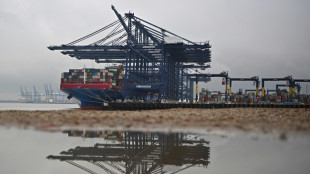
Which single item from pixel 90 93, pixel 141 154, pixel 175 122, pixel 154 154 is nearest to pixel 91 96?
pixel 90 93

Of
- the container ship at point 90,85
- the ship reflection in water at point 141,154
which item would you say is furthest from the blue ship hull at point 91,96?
the ship reflection in water at point 141,154

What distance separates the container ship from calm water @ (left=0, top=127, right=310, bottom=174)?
38069mm

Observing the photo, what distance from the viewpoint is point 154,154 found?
572cm

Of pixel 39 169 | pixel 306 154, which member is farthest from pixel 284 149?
pixel 39 169

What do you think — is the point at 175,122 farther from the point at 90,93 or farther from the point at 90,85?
the point at 90,93

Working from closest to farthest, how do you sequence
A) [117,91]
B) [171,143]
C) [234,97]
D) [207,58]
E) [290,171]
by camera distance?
[290,171], [171,143], [117,91], [207,58], [234,97]

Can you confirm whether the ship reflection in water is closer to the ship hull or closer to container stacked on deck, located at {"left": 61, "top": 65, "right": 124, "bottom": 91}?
the ship hull

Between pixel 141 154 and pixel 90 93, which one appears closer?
pixel 141 154

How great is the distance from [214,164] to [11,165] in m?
3.30

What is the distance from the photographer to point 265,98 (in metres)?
63.5

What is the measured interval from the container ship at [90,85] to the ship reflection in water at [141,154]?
124 ft

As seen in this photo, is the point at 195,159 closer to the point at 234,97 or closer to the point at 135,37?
the point at 135,37

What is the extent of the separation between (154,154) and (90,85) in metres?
41.1

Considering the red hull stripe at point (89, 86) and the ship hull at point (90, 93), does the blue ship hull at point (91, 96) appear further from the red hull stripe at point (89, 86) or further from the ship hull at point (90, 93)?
the red hull stripe at point (89, 86)
